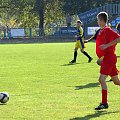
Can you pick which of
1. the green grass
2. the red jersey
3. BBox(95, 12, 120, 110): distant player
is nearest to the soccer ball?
the green grass

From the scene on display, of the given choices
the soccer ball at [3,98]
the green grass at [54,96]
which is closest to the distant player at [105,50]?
the green grass at [54,96]

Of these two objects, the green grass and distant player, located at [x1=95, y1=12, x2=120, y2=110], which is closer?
the green grass

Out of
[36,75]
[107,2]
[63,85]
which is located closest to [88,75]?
[36,75]

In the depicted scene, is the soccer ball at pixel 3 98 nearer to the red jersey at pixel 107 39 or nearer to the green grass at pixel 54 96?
the green grass at pixel 54 96

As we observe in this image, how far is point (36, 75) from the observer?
15430 millimetres

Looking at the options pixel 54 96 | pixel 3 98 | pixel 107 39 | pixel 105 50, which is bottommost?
pixel 54 96

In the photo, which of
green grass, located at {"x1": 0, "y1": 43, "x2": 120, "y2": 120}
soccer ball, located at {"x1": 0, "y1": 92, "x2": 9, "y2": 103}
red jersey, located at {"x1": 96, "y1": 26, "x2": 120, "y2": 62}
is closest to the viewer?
green grass, located at {"x1": 0, "y1": 43, "x2": 120, "y2": 120}

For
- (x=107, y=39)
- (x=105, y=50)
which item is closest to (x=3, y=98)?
(x=105, y=50)

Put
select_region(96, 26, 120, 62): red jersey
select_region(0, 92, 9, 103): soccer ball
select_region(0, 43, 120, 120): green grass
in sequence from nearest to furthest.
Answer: select_region(0, 43, 120, 120): green grass
select_region(96, 26, 120, 62): red jersey
select_region(0, 92, 9, 103): soccer ball

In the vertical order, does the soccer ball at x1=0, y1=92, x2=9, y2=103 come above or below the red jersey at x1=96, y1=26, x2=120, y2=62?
below

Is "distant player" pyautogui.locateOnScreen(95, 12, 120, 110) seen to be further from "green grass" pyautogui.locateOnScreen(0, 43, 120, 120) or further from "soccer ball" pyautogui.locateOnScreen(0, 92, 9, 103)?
"soccer ball" pyautogui.locateOnScreen(0, 92, 9, 103)

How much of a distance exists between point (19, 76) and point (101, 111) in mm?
6717

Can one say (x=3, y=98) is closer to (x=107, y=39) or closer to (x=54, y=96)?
(x=54, y=96)

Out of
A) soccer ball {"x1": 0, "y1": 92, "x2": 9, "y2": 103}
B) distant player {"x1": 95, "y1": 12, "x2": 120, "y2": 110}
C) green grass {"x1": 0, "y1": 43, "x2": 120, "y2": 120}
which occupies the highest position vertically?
distant player {"x1": 95, "y1": 12, "x2": 120, "y2": 110}
